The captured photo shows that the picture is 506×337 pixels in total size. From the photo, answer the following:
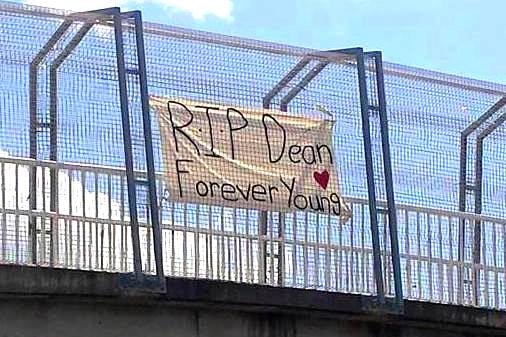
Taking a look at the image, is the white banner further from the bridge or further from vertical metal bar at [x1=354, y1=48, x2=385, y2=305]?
vertical metal bar at [x1=354, y1=48, x2=385, y2=305]

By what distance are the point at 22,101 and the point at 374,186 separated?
3148mm

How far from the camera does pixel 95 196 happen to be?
1215cm

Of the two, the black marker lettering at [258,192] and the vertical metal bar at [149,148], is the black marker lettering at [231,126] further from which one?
the vertical metal bar at [149,148]

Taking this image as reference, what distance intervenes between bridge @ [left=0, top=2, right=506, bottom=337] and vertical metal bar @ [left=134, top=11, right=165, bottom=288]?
13mm

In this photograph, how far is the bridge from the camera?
1180 centimetres

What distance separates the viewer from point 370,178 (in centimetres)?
1317

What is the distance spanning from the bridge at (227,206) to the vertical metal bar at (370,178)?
0.01 metres

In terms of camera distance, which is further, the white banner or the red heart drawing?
the red heart drawing

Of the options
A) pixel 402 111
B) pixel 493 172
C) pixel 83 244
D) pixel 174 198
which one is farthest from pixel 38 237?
pixel 493 172

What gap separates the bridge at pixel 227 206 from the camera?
1180 cm

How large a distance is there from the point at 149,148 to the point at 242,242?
3.94 ft

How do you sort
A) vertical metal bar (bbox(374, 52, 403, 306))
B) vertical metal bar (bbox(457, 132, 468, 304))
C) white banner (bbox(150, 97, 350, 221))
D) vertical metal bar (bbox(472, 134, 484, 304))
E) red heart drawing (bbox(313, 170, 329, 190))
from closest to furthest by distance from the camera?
white banner (bbox(150, 97, 350, 221)) < red heart drawing (bbox(313, 170, 329, 190)) < vertical metal bar (bbox(374, 52, 403, 306)) < vertical metal bar (bbox(457, 132, 468, 304)) < vertical metal bar (bbox(472, 134, 484, 304))

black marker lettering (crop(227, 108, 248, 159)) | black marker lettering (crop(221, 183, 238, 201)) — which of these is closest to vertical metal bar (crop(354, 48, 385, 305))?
black marker lettering (crop(227, 108, 248, 159))

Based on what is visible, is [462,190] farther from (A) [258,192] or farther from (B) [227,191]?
(B) [227,191]
